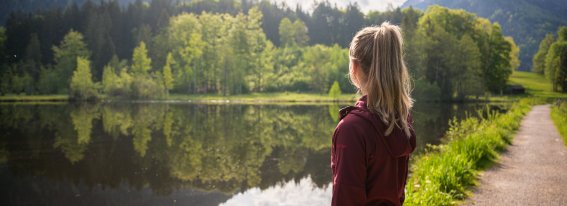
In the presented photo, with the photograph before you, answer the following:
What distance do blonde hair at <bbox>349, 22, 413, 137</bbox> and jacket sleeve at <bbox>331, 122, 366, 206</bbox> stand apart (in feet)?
0.69

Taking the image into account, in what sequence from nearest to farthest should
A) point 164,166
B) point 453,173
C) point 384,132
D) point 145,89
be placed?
point 384,132, point 453,173, point 164,166, point 145,89

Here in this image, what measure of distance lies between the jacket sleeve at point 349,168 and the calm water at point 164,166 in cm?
794

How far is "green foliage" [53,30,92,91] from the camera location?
71.9m

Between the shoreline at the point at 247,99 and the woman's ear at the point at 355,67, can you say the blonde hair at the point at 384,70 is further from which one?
the shoreline at the point at 247,99

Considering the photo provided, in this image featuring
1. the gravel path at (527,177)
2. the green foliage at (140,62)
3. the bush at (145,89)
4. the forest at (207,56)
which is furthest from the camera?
the green foliage at (140,62)

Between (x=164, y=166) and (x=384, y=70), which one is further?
(x=164, y=166)

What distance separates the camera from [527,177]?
367 inches

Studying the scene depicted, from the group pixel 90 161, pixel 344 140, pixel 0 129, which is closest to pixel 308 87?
pixel 0 129

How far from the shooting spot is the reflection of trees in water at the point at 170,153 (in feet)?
39.5

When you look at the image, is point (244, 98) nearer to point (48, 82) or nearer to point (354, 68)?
point (48, 82)

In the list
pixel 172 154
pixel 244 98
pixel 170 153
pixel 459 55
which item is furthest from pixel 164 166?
pixel 459 55

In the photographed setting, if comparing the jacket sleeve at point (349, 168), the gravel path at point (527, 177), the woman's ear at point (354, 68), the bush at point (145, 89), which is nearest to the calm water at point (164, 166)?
the gravel path at point (527, 177)

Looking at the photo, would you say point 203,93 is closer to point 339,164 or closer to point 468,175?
point 468,175

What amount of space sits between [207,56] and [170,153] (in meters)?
57.3
